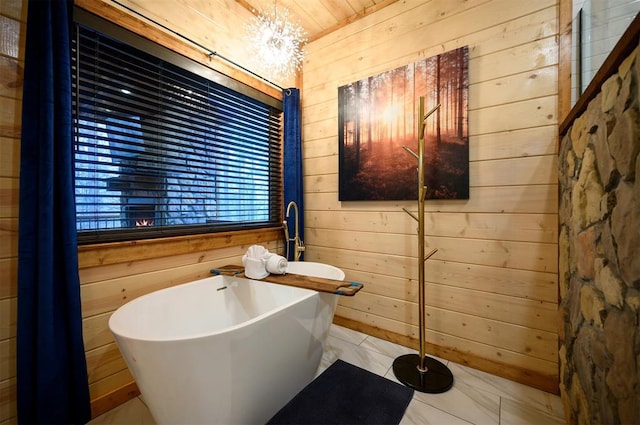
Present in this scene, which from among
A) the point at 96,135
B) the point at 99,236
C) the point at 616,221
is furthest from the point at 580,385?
the point at 96,135

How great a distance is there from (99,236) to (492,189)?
2504 mm

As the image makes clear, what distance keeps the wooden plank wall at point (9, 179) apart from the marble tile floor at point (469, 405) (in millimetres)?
471

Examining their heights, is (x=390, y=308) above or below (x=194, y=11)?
below

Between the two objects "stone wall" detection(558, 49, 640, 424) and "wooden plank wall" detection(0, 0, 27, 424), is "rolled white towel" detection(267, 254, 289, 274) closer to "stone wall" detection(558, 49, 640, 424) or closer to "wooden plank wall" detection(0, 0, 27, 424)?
"wooden plank wall" detection(0, 0, 27, 424)

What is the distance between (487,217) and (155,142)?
236cm

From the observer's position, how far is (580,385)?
3.55 feet

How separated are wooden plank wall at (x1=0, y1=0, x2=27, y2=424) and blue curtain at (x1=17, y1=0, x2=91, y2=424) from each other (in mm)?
115

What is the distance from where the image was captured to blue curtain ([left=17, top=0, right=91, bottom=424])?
3.75 ft

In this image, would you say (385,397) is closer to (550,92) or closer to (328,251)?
(328,251)

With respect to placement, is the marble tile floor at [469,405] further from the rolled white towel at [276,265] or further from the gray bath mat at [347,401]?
the rolled white towel at [276,265]

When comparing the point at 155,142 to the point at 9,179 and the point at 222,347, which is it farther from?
the point at 222,347

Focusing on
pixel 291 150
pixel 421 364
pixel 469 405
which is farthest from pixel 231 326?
pixel 291 150

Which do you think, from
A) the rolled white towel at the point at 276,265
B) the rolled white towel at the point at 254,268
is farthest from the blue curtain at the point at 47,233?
the rolled white towel at the point at 276,265

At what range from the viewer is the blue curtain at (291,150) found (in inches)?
100
